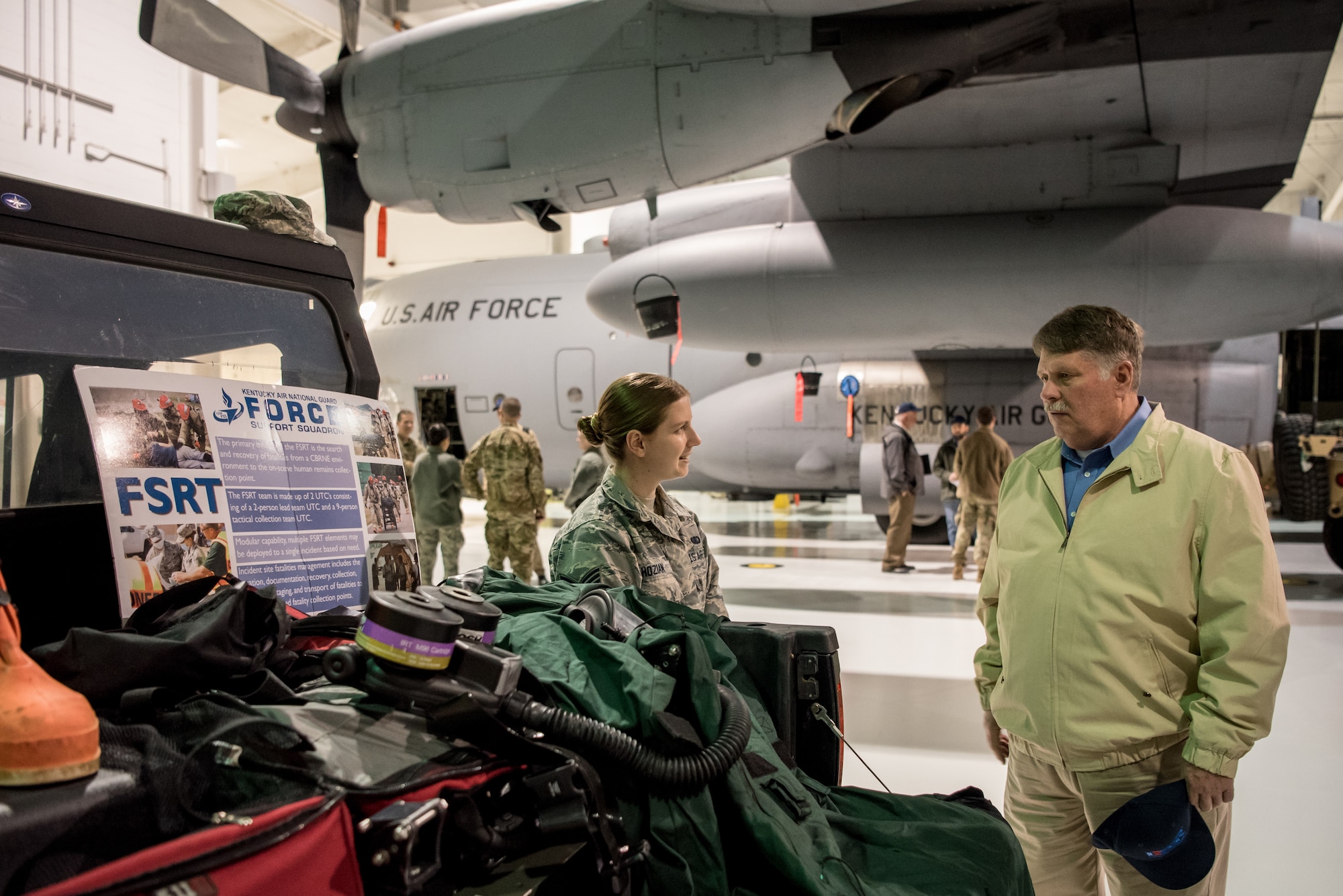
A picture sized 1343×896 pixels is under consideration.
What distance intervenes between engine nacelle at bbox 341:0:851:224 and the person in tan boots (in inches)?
145

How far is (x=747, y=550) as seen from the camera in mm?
10695

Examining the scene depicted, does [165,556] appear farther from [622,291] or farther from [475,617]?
[622,291]

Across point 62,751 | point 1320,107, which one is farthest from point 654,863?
point 1320,107

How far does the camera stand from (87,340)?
1.82m

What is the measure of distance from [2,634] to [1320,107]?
2067cm

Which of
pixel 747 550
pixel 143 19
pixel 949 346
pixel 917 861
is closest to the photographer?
pixel 917 861

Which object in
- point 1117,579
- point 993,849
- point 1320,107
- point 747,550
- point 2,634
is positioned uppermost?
point 1320,107

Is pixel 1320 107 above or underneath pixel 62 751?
above

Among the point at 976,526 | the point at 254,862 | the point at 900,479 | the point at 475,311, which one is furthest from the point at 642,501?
the point at 475,311

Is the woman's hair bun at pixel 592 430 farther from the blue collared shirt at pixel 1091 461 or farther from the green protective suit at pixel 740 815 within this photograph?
the blue collared shirt at pixel 1091 461

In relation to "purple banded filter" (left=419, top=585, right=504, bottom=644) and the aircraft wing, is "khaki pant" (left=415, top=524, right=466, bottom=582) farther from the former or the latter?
"purple banded filter" (left=419, top=585, right=504, bottom=644)

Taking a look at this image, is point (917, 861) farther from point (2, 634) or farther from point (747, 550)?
point (747, 550)

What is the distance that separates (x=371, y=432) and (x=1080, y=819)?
6.58 ft

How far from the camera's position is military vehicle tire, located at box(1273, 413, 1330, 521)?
1045cm
